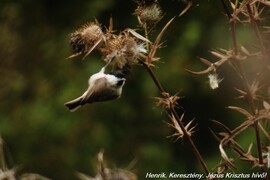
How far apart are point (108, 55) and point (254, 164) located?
1.48ft

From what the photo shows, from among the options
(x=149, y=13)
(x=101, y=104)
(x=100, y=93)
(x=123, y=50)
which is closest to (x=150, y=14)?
(x=149, y=13)

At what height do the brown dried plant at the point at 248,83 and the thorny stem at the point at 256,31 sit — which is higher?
the thorny stem at the point at 256,31

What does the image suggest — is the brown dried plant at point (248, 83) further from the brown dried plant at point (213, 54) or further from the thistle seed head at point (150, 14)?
the thistle seed head at point (150, 14)

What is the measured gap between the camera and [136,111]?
6230 millimetres

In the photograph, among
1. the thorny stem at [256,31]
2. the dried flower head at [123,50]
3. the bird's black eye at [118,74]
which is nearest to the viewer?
the thorny stem at [256,31]

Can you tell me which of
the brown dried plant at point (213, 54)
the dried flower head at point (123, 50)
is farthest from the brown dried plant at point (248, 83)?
the dried flower head at point (123, 50)

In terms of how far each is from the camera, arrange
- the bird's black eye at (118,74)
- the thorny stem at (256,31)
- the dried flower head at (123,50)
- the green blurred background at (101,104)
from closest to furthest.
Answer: the thorny stem at (256,31) < the dried flower head at (123,50) < the bird's black eye at (118,74) < the green blurred background at (101,104)

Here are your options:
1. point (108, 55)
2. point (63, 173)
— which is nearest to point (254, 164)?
point (108, 55)

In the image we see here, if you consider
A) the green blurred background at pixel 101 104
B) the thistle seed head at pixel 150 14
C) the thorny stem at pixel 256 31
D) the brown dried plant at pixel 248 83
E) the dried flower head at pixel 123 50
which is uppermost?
the thistle seed head at pixel 150 14

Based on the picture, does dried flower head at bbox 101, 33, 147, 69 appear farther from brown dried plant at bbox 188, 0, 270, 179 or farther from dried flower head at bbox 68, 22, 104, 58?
brown dried plant at bbox 188, 0, 270, 179

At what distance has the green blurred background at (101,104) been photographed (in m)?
5.90

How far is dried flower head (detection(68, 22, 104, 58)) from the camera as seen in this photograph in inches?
81.9

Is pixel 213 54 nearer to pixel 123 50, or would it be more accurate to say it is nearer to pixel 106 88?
pixel 123 50

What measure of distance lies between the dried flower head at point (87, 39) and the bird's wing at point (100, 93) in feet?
0.33
